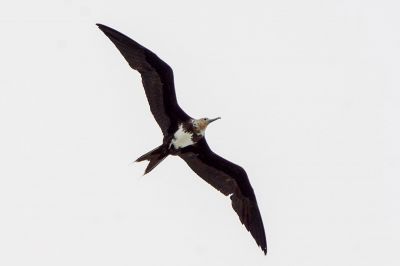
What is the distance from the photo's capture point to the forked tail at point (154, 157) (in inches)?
687

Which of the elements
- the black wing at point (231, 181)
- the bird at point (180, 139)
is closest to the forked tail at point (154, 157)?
the bird at point (180, 139)

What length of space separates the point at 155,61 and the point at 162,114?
1.11m

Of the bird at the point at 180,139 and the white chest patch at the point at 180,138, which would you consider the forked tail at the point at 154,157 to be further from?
the white chest patch at the point at 180,138

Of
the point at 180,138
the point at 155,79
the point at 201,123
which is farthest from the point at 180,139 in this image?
the point at 155,79

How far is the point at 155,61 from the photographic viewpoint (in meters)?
17.3

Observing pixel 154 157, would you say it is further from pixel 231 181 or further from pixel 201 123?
pixel 231 181

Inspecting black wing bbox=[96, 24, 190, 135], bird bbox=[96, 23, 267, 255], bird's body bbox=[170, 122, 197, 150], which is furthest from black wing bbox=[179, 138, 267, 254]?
black wing bbox=[96, 24, 190, 135]

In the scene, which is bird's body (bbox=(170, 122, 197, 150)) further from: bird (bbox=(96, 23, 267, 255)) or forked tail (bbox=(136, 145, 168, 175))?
forked tail (bbox=(136, 145, 168, 175))

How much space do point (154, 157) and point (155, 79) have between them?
1474 millimetres

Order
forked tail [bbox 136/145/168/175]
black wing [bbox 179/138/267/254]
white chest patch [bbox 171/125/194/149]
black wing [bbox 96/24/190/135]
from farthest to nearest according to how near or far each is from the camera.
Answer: black wing [bbox 179/138/267/254] < white chest patch [bbox 171/125/194/149] < forked tail [bbox 136/145/168/175] < black wing [bbox 96/24/190/135]

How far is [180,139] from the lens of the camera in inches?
703

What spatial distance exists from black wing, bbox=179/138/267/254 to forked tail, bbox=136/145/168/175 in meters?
0.70

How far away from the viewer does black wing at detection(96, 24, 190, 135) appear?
678 inches

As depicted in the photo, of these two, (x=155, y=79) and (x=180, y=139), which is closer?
(x=155, y=79)
